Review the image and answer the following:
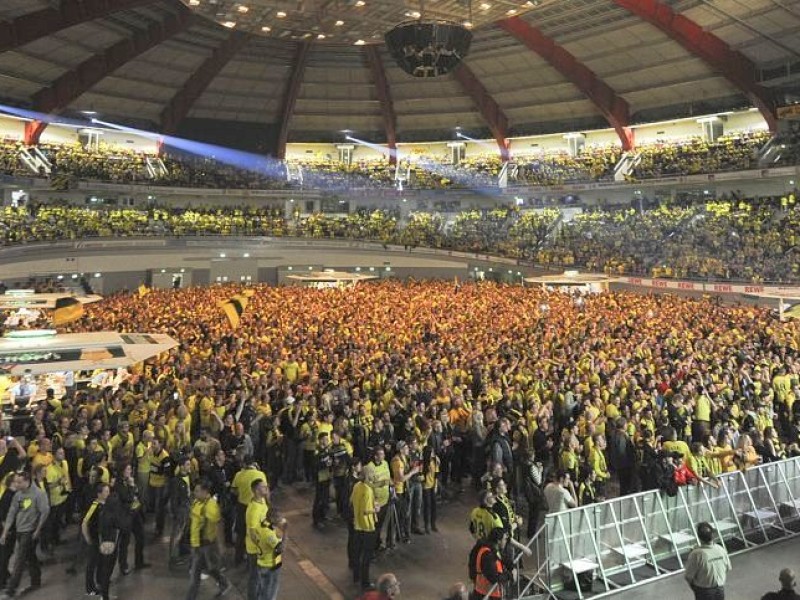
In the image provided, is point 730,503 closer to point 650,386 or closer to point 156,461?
point 650,386

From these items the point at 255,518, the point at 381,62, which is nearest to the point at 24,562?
the point at 255,518

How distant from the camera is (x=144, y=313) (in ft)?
70.9

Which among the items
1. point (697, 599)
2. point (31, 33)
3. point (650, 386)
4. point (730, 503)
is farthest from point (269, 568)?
point (31, 33)

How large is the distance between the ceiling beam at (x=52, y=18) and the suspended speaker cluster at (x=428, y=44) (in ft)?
49.3

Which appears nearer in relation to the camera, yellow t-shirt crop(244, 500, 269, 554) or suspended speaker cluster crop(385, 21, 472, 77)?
yellow t-shirt crop(244, 500, 269, 554)

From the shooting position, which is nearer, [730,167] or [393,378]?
[393,378]

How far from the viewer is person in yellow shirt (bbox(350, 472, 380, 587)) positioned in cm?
714

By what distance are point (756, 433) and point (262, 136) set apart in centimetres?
4546

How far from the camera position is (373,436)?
940 centimetres

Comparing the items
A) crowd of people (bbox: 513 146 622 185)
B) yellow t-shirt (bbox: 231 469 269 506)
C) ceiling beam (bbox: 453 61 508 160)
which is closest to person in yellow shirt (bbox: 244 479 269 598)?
yellow t-shirt (bbox: 231 469 269 506)

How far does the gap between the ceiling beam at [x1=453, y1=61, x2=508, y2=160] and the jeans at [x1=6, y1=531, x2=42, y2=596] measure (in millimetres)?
A: 38922

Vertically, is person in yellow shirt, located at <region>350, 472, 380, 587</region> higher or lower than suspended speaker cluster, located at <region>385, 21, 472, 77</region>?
lower

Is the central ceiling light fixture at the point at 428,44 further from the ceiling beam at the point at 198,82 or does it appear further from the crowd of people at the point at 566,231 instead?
the ceiling beam at the point at 198,82

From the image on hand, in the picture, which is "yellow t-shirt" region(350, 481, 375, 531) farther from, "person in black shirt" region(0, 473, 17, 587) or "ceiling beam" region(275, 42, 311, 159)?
"ceiling beam" region(275, 42, 311, 159)
